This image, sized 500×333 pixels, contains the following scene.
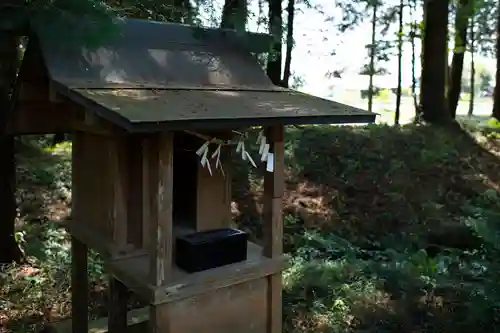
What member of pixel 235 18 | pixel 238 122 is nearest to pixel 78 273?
pixel 238 122

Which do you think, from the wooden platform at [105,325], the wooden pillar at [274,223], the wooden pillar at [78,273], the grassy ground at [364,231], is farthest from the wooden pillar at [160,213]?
the grassy ground at [364,231]

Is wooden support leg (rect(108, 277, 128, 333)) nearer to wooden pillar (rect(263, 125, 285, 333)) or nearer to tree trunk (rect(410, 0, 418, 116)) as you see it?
wooden pillar (rect(263, 125, 285, 333))

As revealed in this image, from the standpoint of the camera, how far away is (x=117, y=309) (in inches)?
171

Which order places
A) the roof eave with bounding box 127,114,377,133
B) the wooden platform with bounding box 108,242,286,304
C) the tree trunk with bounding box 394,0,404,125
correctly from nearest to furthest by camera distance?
the roof eave with bounding box 127,114,377,133 < the wooden platform with bounding box 108,242,286,304 < the tree trunk with bounding box 394,0,404,125

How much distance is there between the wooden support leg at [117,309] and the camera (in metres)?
4.32

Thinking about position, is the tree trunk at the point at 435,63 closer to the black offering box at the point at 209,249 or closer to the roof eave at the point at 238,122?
the roof eave at the point at 238,122

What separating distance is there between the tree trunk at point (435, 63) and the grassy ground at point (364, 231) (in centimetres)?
67

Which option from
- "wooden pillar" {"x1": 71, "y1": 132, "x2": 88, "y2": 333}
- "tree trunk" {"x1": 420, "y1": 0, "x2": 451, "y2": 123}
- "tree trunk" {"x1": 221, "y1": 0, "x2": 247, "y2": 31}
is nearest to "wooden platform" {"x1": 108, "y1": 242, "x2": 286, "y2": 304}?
"wooden pillar" {"x1": 71, "y1": 132, "x2": 88, "y2": 333}

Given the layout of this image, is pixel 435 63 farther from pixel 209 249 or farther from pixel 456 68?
pixel 209 249

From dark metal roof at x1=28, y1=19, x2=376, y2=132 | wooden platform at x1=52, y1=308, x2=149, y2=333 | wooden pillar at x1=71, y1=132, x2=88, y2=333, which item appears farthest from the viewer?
wooden platform at x1=52, y1=308, x2=149, y2=333

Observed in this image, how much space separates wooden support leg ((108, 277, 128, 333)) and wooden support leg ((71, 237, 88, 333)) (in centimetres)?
21

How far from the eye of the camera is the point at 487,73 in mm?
40469

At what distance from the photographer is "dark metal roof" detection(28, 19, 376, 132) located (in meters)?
2.81

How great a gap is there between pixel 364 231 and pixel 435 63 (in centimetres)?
520
